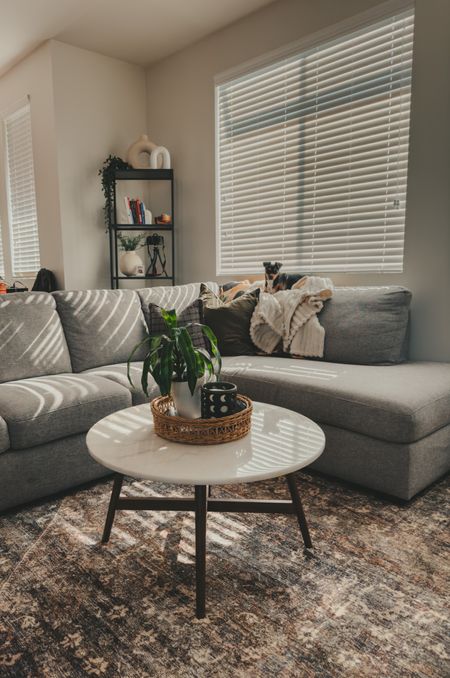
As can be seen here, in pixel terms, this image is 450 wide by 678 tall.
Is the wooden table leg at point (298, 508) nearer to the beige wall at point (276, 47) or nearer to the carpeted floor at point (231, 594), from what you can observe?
the carpeted floor at point (231, 594)

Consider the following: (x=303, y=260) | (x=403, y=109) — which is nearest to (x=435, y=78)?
(x=403, y=109)

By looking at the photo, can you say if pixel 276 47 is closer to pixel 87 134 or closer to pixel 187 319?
pixel 87 134

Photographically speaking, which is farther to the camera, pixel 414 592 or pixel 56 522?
pixel 56 522

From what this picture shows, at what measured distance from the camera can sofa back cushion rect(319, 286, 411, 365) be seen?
8.26 feet

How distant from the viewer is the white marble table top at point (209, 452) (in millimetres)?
1251

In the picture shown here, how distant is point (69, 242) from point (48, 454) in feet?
8.40

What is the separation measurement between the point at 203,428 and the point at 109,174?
3.19 metres

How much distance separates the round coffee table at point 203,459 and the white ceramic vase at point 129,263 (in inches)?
99.2

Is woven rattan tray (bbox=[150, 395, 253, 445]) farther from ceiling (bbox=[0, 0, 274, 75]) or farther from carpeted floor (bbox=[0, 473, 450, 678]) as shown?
ceiling (bbox=[0, 0, 274, 75])

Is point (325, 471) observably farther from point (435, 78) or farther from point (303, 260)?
point (435, 78)

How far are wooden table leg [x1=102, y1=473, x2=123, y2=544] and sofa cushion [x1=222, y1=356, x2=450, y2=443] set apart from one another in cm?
91

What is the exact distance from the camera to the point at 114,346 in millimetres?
2789

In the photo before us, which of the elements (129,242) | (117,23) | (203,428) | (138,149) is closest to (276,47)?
(117,23)

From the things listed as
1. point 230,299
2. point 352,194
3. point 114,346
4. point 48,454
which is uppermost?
point 352,194
